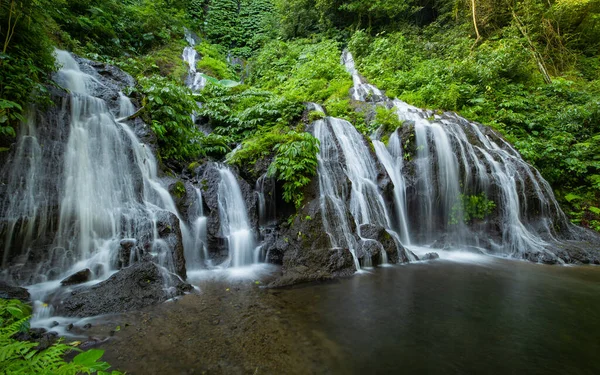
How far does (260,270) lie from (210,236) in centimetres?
140

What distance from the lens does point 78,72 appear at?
23.8 feet

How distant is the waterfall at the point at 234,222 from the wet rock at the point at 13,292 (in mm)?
3049

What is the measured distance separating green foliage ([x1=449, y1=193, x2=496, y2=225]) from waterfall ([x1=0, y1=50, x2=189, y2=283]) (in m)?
7.33

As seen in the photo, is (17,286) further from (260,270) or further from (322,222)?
(322,222)

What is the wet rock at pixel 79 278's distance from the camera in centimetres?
401

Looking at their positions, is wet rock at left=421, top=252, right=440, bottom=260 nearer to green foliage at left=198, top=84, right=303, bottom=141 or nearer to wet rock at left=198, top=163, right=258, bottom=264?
wet rock at left=198, top=163, right=258, bottom=264

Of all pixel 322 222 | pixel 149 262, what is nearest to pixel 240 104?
pixel 322 222

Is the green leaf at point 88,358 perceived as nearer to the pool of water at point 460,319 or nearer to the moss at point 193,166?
the pool of water at point 460,319

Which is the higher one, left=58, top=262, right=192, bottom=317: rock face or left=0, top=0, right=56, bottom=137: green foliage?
left=0, top=0, right=56, bottom=137: green foliage

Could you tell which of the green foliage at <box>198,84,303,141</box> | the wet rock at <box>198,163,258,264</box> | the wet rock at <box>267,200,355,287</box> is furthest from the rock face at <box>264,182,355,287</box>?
the green foliage at <box>198,84,303,141</box>

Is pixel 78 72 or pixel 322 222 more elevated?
pixel 78 72

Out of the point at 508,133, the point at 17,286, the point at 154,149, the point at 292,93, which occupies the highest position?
the point at 292,93

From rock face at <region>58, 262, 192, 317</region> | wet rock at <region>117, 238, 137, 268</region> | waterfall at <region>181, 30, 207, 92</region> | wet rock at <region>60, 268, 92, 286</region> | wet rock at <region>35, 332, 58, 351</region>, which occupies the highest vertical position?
waterfall at <region>181, 30, 207, 92</region>

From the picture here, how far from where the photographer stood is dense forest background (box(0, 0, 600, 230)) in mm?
6648
